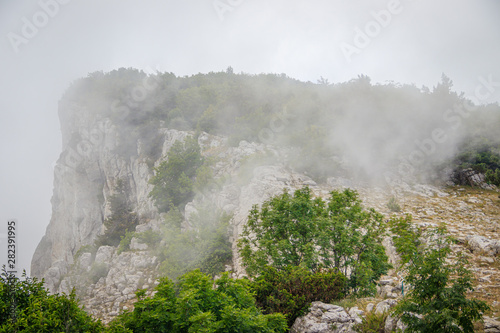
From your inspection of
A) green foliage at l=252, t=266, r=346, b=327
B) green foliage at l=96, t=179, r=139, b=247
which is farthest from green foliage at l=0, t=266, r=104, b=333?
green foliage at l=96, t=179, r=139, b=247

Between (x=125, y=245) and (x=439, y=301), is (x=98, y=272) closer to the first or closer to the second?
(x=125, y=245)

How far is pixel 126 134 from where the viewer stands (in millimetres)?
27875

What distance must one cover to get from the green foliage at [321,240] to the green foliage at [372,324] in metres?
1.41

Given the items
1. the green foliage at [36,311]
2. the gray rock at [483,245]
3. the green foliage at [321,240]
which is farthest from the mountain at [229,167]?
the green foliage at [36,311]

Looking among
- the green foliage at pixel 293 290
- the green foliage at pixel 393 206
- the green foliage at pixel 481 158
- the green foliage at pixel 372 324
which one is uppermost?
the green foliage at pixel 481 158

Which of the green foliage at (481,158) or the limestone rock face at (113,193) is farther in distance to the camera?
the green foliage at (481,158)

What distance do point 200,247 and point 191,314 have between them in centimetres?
878

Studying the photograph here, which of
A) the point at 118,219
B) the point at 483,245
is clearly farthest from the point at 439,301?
the point at 118,219

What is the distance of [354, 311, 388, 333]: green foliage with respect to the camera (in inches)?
245

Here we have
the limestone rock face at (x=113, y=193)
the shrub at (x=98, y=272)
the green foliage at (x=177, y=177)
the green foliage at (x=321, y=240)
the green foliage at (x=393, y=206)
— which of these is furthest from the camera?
the green foliage at (x=177, y=177)

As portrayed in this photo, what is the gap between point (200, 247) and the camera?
1366cm

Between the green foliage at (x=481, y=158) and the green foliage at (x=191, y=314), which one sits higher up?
the green foliage at (x=481, y=158)

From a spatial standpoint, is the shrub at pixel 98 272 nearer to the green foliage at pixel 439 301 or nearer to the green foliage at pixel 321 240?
the green foliage at pixel 321 240

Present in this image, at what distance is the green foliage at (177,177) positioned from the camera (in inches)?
742
